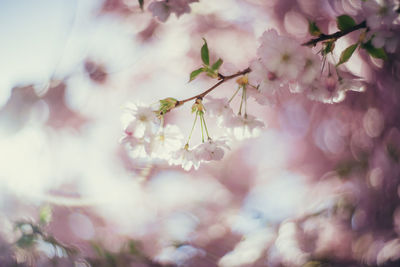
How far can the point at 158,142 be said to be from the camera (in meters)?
0.43

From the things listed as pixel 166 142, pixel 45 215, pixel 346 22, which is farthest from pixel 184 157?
pixel 45 215

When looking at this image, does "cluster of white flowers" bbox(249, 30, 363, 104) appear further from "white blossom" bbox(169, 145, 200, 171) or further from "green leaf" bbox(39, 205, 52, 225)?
"green leaf" bbox(39, 205, 52, 225)

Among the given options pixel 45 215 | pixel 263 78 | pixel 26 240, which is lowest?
pixel 26 240

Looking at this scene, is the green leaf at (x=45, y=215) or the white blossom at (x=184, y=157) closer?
the white blossom at (x=184, y=157)

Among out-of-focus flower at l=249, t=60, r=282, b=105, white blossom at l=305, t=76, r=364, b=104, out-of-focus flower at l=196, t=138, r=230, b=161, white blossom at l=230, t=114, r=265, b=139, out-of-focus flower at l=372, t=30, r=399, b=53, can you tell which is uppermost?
out-of-focus flower at l=372, t=30, r=399, b=53

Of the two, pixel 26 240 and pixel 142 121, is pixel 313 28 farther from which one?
pixel 26 240

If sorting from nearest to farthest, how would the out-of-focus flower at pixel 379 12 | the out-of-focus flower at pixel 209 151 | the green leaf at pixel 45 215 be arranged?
the out-of-focus flower at pixel 379 12, the out-of-focus flower at pixel 209 151, the green leaf at pixel 45 215

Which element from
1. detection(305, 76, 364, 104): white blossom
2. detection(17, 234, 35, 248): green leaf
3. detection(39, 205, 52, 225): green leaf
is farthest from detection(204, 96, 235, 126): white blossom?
detection(17, 234, 35, 248): green leaf

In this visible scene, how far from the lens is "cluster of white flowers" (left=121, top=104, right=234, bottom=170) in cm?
40

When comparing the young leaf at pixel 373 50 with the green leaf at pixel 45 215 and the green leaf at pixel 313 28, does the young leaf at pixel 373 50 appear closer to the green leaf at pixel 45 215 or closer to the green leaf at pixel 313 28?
the green leaf at pixel 313 28

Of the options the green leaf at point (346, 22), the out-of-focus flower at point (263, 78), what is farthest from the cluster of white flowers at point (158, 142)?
the green leaf at point (346, 22)

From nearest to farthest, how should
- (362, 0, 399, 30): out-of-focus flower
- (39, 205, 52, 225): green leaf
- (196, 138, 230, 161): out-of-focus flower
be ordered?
(362, 0, 399, 30): out-of-focus flower < (196, 138, 230, 161): out-of-focus flower < (39, 205, 52, 225): green leaf

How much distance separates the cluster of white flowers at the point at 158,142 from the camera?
0.40 m

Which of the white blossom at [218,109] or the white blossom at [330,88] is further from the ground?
the white blossom at [330,88]
